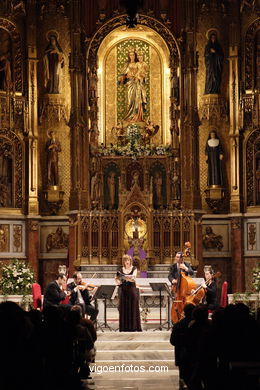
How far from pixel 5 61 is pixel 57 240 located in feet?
18.9

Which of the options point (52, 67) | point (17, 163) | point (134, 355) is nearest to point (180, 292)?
point (134, 355)

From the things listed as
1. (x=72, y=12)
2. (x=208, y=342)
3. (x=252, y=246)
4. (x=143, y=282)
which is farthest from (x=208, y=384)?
(x=72, y=12)

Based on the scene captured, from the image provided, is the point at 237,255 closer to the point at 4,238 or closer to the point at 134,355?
the point at 4,238

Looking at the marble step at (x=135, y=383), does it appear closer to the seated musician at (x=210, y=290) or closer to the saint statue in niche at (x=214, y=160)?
the seated musician at (x=210, y=290)

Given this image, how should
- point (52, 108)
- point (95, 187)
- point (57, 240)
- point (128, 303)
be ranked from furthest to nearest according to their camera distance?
point (52, 108)
point (57, 240)
point (95, 187)
point (128, 303)

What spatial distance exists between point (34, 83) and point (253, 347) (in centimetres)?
2050

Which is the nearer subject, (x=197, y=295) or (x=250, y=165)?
(x=197, y=295)

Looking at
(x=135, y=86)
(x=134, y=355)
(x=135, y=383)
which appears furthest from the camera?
(x=135, y=86)

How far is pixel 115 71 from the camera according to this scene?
30.4m

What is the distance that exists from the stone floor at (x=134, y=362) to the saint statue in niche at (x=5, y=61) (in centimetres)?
1037

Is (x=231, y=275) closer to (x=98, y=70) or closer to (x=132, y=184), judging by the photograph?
(x=132, y=184)

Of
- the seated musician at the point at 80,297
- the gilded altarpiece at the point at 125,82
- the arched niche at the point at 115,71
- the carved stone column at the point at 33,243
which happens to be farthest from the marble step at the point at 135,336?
the gilded altarpiece at the point at 125,82

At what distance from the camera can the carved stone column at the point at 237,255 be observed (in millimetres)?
28359

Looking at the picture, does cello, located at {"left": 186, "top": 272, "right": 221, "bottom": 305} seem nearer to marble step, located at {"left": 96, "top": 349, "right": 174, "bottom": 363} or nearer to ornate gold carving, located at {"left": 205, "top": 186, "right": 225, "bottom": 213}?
marble step, located at {"left": 96, "top": 349, "right": 174, "bottom": 363}
